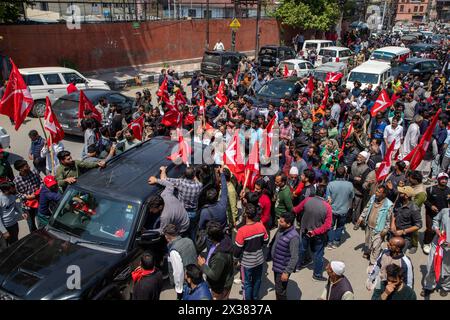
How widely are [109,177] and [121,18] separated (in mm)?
23857

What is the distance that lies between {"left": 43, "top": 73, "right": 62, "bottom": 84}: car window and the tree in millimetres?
24886

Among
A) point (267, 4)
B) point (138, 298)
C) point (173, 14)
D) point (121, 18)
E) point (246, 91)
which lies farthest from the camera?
point (267, 4)

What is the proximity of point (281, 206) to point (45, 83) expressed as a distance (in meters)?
11.6

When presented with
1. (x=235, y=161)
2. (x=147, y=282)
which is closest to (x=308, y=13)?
(x=235, y=161)

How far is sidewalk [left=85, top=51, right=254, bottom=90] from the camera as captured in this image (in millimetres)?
22297

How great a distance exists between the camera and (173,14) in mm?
31828

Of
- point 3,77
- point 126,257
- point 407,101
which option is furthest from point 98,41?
point 126,257

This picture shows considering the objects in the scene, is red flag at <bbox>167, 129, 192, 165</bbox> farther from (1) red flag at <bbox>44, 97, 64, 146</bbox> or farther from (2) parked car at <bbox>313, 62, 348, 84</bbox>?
(2) parked car at <bbox>313, 62, 348, 84</bbox>

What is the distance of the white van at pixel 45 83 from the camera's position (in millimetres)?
14492

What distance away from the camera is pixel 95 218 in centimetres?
555

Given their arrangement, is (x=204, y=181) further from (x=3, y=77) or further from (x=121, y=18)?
(x=121, y=18)

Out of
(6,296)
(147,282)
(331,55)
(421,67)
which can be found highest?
(331,55)

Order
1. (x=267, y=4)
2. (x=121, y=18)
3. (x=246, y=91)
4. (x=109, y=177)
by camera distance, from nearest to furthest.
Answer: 1. (x=109, y=177)
2. (x=246, y=91)
3. (x=121, y=18)
4. (x=267, y=4)

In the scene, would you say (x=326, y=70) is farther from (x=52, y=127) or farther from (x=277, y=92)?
(x=52, y=127)
